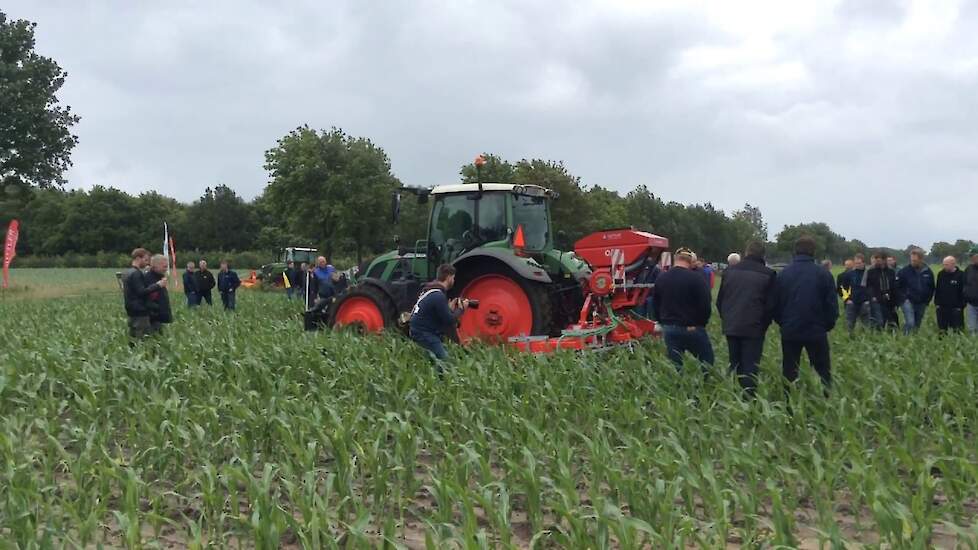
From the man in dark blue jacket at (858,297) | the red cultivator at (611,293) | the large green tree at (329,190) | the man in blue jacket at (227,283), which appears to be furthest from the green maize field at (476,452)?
the large green tree at (329,190)

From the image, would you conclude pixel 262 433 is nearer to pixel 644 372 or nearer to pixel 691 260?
pixel 644 372

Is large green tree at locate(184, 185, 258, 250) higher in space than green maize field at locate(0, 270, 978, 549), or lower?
higher

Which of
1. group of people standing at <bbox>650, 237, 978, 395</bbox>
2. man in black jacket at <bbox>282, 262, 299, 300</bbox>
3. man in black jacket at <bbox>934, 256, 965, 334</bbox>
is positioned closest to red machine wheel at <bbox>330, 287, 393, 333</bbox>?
group of people standing at <bbox>650, 237, 978, 395</bbox>

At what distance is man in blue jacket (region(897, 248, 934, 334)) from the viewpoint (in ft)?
33.2

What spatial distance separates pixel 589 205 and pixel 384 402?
3767 centimetres

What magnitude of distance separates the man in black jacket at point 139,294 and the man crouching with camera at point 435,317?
3.21 meters

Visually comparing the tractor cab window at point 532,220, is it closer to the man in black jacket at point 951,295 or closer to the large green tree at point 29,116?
the man in black jacket at point 951,295

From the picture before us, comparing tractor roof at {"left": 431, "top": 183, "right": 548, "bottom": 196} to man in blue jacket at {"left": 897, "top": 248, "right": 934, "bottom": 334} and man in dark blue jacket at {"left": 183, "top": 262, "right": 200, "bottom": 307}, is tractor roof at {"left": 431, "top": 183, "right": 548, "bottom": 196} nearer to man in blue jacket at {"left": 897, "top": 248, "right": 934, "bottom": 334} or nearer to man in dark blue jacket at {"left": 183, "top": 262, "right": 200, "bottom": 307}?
man in blue jacket at {"left": 897, "top": 248, "right": 934, "bottom": 334}

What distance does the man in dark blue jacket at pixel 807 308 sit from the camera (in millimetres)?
6008

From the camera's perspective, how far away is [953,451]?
167 inches

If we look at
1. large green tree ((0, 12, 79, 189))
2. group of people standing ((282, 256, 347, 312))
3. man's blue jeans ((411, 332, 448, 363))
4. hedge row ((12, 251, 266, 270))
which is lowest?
hedge row ((12, 251, 266, 270))

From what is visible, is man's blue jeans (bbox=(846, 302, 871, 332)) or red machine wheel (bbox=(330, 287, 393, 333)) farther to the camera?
man's blue jeans (bbox=(846, 302, 871, 332))

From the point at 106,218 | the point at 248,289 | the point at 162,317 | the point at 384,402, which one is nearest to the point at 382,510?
the point at 384,402

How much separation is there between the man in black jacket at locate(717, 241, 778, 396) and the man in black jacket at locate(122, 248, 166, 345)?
230 inches
